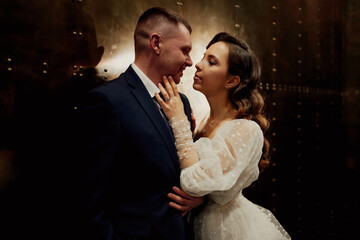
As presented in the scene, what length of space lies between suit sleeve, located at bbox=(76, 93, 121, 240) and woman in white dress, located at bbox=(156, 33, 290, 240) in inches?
12.2

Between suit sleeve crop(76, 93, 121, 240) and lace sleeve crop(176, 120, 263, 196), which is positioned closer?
suit sleeve crop(76, 93, 121, 240)

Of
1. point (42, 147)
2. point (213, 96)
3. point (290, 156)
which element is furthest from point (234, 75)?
point (290, 156)

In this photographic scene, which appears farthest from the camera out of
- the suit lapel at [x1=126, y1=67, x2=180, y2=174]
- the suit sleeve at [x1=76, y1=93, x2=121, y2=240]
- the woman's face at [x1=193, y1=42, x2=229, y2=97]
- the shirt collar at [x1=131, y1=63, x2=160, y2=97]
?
the woman's face at [x1=193, y1=42, x2=229, y2=97]

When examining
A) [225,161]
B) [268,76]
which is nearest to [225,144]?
[225,161]

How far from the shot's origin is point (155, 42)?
4.79ft

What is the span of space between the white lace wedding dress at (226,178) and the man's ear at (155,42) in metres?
0.35

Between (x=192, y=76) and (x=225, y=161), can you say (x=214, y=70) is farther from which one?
(x=225, y=161)

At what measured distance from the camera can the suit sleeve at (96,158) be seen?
119cm

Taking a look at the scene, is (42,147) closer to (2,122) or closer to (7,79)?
(2,122)

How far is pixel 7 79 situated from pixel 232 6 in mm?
1641

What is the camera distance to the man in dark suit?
1.20m

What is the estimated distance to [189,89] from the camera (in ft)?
6.59

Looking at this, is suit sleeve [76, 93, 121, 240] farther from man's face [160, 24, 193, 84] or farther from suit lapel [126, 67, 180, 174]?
man's face [160, 24, 193, 84]

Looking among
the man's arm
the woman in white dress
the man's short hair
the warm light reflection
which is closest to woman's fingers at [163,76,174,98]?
the woman in white dress
